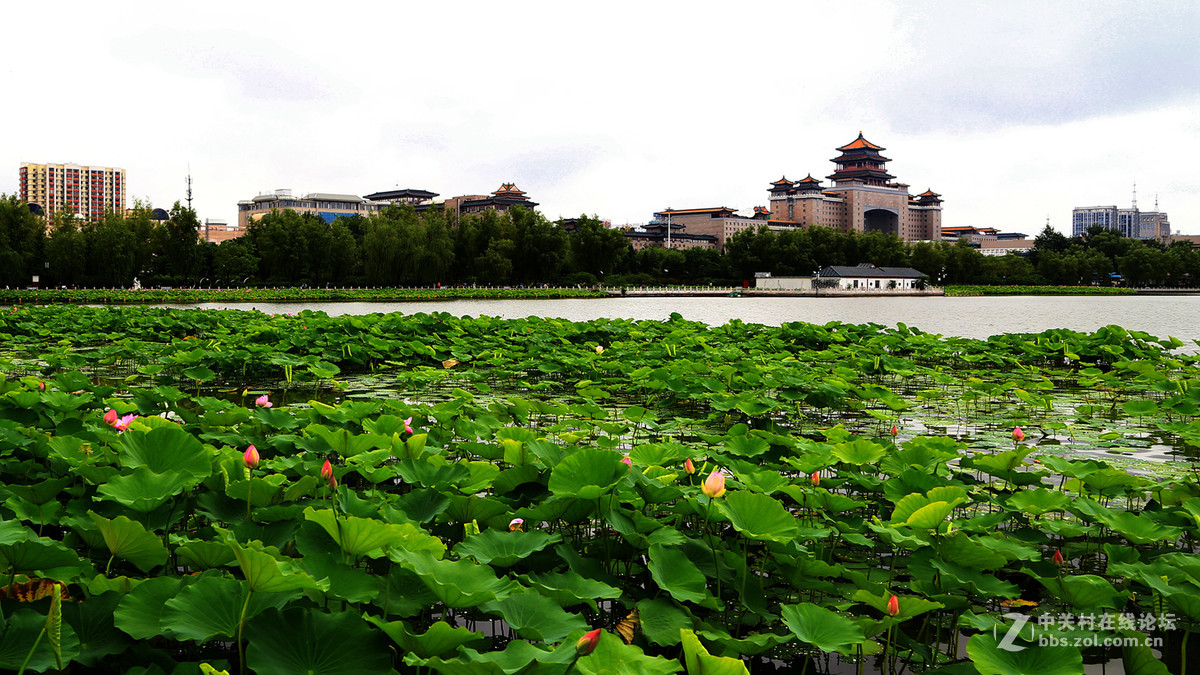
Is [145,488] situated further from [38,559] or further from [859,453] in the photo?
[859,453]

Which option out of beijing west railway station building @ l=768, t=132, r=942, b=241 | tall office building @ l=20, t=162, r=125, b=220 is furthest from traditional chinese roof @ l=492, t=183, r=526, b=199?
tall office building @ l=20, t=162, r=125, b=220

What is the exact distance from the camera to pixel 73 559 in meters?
1.48

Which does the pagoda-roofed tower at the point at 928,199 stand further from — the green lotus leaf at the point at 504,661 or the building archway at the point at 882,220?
the green lotus leaf at the point at 504,661

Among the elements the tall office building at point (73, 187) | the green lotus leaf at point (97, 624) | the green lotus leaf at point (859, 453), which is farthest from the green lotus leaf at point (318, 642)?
the tall office building at point (73, 187)

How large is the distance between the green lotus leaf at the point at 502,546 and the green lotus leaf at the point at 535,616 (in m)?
0.20

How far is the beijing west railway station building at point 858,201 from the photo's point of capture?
290ft

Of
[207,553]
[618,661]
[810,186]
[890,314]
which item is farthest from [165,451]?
[810,186]

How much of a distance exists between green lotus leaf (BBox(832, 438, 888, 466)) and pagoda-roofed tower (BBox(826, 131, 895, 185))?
9470cm

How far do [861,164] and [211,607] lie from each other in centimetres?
9790

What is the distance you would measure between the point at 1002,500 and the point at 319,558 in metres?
1.76

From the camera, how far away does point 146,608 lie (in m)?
1.29

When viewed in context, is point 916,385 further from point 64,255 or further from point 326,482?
point 64,255

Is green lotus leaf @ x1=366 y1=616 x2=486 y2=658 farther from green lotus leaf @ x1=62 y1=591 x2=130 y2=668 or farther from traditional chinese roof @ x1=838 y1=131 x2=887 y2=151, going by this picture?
traditional chinese roof @ x1=838 y1=131 x2=887 y2=151

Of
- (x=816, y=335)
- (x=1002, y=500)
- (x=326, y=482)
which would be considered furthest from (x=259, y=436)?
(x=816, y=335)
